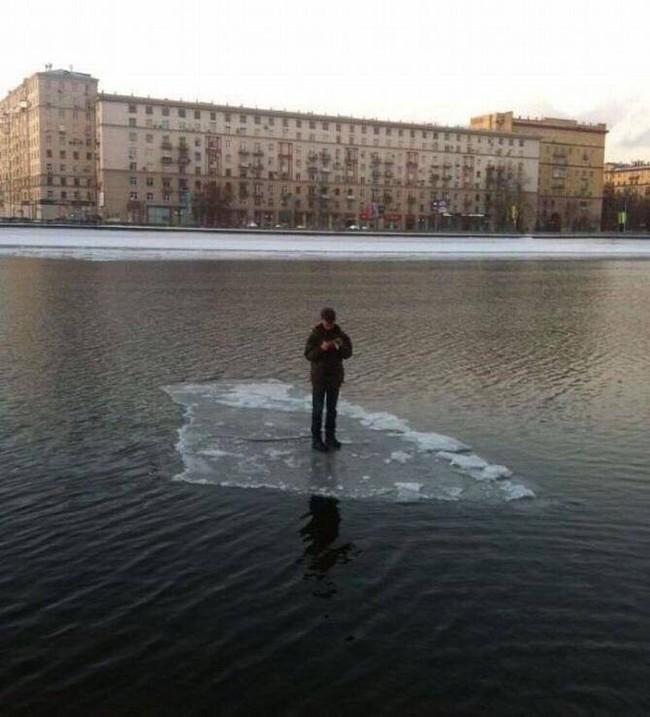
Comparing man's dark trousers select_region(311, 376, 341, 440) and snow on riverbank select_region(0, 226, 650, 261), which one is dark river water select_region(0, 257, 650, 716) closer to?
man's dark trousers select_region(311, 376, 341, 440)

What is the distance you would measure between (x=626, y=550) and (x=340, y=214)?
508 feet

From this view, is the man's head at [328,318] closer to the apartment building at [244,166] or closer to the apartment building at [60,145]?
the apartment building at [244,166]

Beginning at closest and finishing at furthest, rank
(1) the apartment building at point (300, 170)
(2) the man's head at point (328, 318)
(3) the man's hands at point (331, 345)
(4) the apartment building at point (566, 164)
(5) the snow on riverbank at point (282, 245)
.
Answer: (3) the man's hands at point (331, 345) < (2) the man's head at point (328, 318) < (5) the snow on riverbank at point (282, 245) < (1) the apartment building at point (300, 170) < (4) the apartment building at point (566, 164)

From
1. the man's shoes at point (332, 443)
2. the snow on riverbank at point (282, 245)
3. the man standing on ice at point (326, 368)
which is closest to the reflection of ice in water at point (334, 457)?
the man's shoes at point (332, 443)

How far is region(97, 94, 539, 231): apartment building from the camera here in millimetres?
140250

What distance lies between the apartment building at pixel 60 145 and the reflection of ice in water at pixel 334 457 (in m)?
141

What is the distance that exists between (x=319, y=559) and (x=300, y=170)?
15277 cm

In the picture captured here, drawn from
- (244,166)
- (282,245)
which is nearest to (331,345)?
(282,245)

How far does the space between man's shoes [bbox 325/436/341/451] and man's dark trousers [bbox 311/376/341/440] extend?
32 mm

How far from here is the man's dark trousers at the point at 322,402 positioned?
1200cm

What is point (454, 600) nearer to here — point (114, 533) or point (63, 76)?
point (114, 533)

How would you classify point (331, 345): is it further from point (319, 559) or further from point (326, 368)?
point (319, 559)

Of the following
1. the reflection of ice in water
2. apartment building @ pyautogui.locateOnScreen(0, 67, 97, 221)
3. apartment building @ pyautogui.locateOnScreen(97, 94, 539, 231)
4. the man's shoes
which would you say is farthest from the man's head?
apartment building @ pyautogui.locateOnScreen(0, 67, 97, 221)


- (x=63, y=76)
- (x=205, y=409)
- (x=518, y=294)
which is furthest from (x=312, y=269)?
(x=63, y=76)
